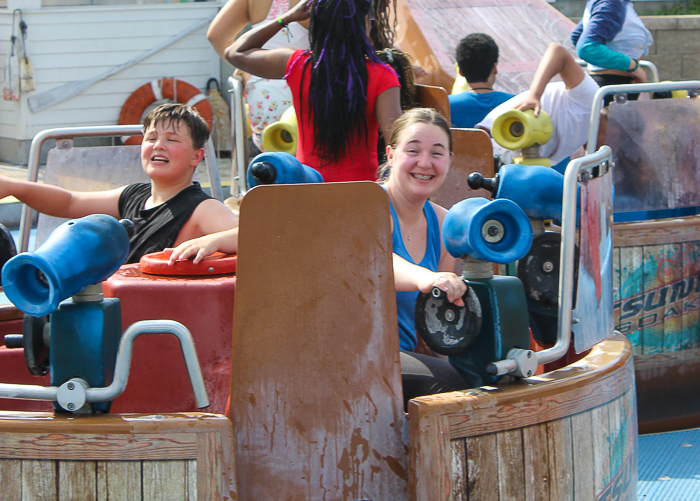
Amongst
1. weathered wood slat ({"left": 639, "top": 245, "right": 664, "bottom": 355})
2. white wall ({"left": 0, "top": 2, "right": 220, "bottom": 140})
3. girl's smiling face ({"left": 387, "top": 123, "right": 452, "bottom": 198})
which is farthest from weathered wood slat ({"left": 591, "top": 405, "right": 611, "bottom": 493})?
white wall ({"left": 0, "top": 2, "right": 220, "bottom": 140})

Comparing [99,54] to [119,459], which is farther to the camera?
[99,54]

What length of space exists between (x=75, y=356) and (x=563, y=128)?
143 inches

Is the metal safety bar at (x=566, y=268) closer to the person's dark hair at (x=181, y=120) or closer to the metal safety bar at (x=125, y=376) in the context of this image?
the metal safety bar at (x=125, y=376)

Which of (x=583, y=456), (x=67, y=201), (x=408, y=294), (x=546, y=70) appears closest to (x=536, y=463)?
(x=583, y=456)

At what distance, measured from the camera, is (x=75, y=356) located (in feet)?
5.81

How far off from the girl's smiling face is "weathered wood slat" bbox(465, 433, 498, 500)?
35.2 inches

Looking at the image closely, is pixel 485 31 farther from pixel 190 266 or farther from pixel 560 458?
pixel 560 458

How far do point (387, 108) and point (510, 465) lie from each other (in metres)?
1.76

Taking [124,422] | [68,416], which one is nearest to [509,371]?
[124,422]

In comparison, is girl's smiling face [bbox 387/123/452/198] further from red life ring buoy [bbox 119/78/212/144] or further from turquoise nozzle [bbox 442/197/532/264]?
red life ring buoy [bbox 119/78/212/144]

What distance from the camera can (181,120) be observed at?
2.70 meters

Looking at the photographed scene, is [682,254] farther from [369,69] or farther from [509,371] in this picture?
[509,371]

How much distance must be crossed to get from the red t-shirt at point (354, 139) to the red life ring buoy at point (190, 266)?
1047 mm

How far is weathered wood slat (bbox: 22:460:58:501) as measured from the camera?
5.67 feet
